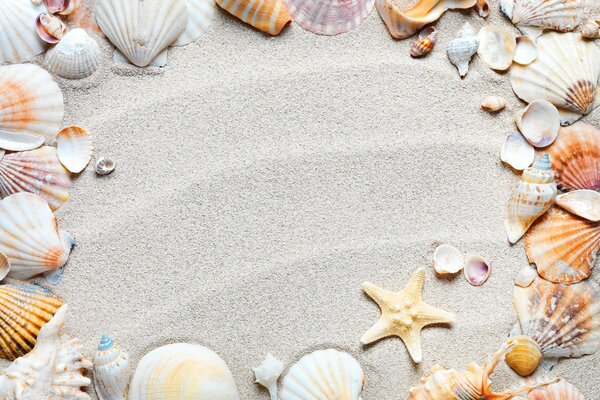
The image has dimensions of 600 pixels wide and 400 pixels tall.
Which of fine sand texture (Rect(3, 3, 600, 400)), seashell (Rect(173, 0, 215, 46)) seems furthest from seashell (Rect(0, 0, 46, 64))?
seashell (Rect(173, 0, 215, 46))

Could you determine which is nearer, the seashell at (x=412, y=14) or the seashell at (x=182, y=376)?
the seashell at (x=182, y=376)

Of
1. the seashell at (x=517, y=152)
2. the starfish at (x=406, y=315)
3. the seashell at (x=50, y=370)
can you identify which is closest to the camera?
the seashell at (x=50, y=370)

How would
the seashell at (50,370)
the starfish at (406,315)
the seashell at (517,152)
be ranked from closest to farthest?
1. the seashell at (50,370)
2. the starfish at (406,315)
3. the seashell at (517,152)

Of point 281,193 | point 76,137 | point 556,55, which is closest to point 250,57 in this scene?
point 281,193

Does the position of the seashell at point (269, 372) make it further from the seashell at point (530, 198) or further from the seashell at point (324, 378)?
the seashell at point (530, 198)

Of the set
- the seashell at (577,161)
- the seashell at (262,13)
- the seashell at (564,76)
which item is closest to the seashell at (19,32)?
the seashell at (262,13)

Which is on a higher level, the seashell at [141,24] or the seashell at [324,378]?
the seashell at [141,24]
